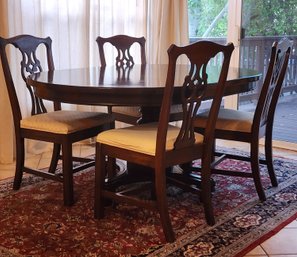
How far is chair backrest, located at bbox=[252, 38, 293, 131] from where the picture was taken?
8.07 feet

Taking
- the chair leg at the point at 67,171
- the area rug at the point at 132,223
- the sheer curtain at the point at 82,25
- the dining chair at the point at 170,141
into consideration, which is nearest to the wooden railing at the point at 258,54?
the sheer curtain at the point at 82,25

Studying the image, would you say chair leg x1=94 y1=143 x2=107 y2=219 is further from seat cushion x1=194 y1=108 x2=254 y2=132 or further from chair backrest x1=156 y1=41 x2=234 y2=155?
seat cushion x1=194 y1=108 x2=254 y2=132

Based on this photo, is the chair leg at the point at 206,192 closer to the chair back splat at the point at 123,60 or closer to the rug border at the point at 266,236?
the rug border at the point at 266,236

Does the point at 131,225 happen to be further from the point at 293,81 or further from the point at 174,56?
the point at 293,81

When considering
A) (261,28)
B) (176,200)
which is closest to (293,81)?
(261,28)

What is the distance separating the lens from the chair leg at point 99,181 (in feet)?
7.54

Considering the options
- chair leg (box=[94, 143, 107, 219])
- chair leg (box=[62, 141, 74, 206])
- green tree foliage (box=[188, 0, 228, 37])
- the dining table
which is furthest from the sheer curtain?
chair leg (box=[94, 143, 107, 219])

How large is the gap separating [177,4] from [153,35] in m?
0.38

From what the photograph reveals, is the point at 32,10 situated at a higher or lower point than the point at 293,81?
higher

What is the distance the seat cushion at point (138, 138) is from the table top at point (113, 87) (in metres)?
0.17

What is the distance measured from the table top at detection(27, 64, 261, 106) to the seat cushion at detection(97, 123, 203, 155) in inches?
6.7

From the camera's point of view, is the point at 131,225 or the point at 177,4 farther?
the point at 177,4

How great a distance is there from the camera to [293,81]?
4051 mm

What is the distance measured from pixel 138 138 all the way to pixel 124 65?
55.2 inches
